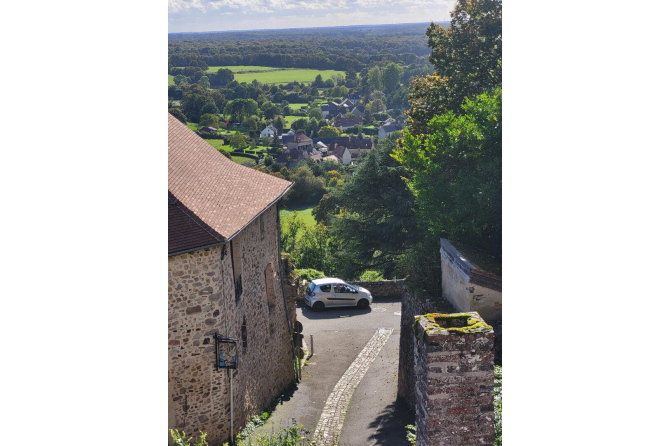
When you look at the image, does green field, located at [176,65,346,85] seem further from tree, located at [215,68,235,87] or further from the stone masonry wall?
the stone masonry wall

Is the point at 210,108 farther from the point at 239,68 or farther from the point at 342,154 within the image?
the point at 342,154

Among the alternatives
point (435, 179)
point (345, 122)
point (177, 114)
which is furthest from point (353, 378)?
point (345, 122)

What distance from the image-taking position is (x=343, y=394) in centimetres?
1658

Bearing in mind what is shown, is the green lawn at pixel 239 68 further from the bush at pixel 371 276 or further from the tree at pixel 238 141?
the bush at pixel 371 276

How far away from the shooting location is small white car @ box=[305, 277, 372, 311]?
24.5 meters

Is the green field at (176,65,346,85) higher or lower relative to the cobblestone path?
higher

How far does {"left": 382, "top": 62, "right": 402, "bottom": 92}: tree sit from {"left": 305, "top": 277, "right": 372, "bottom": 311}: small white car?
11.6 metres

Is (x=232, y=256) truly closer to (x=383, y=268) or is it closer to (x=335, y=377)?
(x=335, y=377)

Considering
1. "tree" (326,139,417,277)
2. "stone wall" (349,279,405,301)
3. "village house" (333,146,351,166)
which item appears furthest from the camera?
"village house" (333,146,351,166)

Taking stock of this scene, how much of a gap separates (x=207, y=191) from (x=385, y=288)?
1527cm

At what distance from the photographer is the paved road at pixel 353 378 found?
1430cm

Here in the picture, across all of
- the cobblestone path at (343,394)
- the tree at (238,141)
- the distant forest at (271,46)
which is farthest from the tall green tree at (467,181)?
the tree at (238,141)

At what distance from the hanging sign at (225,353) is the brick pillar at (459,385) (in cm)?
628

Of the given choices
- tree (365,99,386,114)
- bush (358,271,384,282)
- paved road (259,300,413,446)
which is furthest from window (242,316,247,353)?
tree (365,99,386,114)
